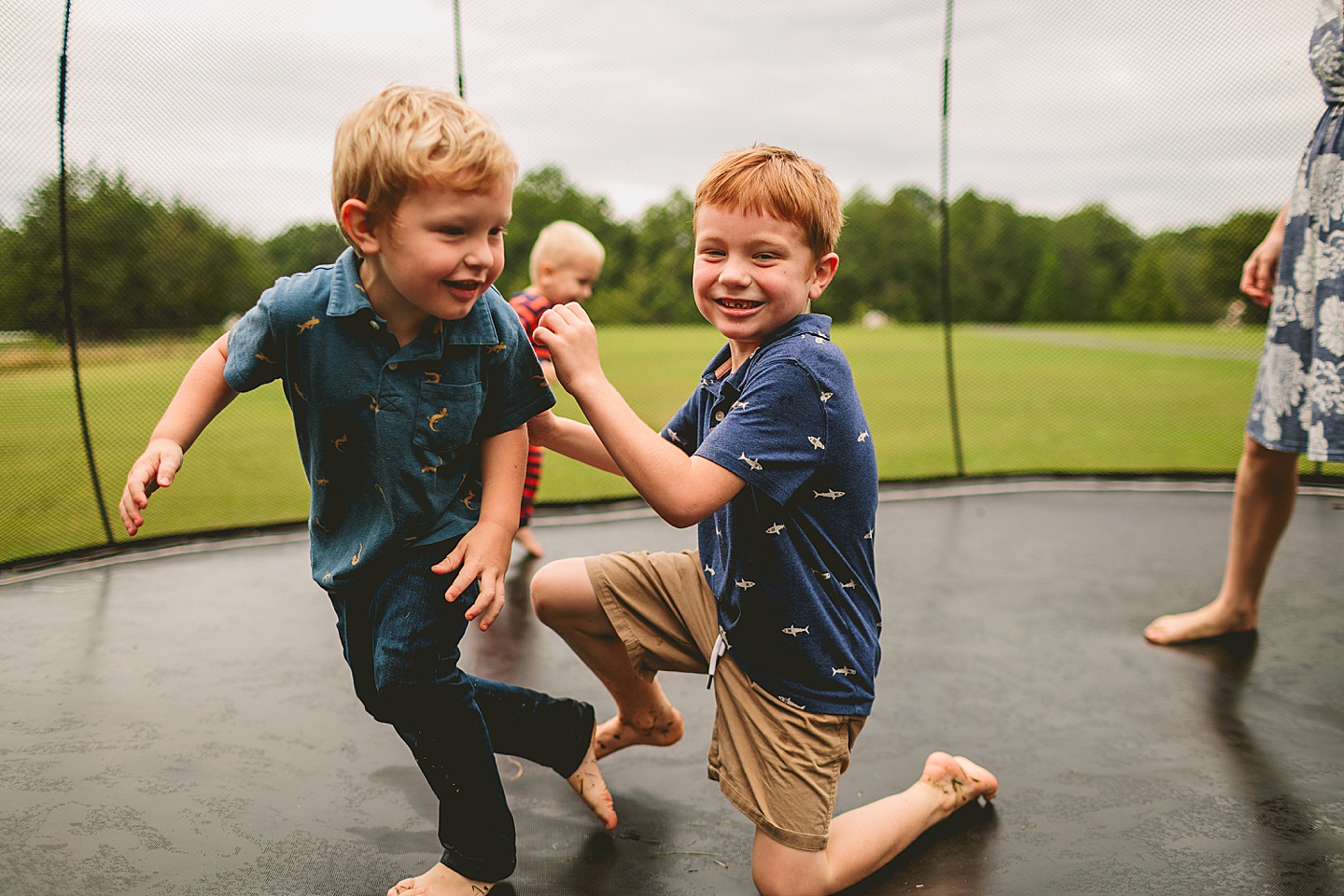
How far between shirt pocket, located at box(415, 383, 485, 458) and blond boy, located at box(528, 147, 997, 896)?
0.37 ft

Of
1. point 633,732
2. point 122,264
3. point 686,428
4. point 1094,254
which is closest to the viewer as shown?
point 686,428

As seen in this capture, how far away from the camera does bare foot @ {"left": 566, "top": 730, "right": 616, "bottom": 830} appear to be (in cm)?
137

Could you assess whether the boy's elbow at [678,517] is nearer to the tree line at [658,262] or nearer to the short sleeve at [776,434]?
the short sleeve at [776,434]

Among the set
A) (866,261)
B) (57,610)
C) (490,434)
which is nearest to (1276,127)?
(490,434)

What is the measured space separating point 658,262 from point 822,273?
951 cm

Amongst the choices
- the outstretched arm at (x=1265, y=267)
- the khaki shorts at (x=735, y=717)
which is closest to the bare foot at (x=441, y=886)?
the khaki shorts at (x=735, y=717)

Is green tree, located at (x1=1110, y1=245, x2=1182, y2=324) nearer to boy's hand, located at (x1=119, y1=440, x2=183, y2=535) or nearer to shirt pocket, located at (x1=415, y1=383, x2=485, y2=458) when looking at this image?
shirt pocket, located at (x1=415, y1=383, x2=485, y2=458)

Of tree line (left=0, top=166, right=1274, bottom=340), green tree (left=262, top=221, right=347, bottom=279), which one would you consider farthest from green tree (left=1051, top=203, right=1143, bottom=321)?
green tree (left=262, top=221, right=347, bottom=279)

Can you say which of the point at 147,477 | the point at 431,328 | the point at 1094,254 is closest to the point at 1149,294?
the point at 1094,254

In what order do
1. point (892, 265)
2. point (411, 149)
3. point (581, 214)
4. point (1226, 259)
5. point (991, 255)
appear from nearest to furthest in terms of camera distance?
1. point (411, 149)
2. point (1226, 259)
3. point (991, 255)
4. point (581, 214)
5. point (892, 265)

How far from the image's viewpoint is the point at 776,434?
3.64 feet

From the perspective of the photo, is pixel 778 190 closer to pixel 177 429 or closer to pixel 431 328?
pixel 431 328

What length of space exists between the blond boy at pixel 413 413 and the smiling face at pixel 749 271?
0.83 feet

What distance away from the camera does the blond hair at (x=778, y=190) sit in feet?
3.83
